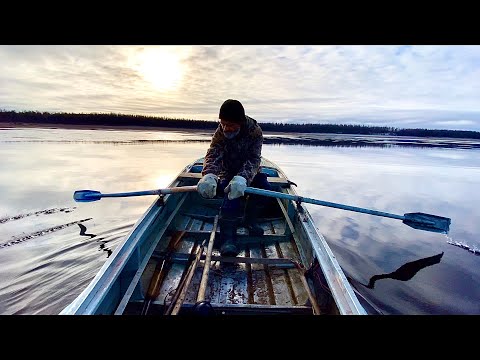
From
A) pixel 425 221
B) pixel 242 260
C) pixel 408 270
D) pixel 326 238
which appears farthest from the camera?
pixel 326 238

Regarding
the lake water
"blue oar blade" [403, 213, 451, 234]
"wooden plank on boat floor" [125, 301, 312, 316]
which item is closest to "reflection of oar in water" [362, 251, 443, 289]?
the lake water

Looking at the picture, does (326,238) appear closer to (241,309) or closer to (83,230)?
(241,309)

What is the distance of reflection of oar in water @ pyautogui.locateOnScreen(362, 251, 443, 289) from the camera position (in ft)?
17.3

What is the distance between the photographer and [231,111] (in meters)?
3.77

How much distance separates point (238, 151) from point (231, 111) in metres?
0.70

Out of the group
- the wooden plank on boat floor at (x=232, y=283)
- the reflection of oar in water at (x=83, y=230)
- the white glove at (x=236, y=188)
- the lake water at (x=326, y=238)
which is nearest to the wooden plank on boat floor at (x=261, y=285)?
the wooden plank on boat floor at (x=232, y=283)

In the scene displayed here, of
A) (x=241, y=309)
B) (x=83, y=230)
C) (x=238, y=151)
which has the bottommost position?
(x=83, y=230)

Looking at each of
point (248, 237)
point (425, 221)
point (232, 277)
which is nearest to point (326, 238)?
point (425, 221)

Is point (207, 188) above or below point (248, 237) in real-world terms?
above

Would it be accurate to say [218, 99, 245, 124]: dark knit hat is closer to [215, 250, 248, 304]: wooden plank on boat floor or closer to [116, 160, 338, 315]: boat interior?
[116, 160, 338, 315]: boat interior

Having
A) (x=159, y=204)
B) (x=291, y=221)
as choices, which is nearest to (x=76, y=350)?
(x=159, y=204)

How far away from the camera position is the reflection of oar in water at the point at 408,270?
17.3 ft

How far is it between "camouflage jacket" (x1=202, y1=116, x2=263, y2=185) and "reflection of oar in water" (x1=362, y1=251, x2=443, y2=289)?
3.07 metres
